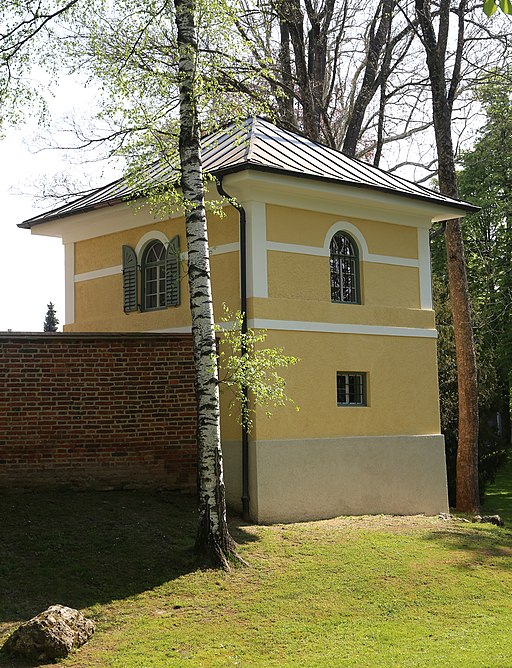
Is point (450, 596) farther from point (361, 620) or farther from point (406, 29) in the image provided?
point (406, 29)

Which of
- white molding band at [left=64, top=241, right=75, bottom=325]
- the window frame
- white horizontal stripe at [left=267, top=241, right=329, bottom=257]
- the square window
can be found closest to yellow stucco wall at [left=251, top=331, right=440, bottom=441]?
the square window

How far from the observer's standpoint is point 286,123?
77.2ft

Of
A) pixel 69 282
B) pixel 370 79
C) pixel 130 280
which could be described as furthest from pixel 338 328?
pixel 370 79

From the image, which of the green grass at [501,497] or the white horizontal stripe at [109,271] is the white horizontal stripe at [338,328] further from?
the green grass at [501,497]

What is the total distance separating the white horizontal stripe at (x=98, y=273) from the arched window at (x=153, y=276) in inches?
28.5

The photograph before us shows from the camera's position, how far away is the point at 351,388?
16.1m

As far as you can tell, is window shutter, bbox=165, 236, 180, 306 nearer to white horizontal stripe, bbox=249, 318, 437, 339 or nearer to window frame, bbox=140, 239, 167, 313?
window frame, bbox=140, 239, 167, 313

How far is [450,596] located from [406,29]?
17.6 m

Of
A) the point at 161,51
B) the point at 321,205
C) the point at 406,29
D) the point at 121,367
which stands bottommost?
the point at 121,367

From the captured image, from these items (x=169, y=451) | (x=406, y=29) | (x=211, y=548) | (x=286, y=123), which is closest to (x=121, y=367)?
(x=169, y=451)

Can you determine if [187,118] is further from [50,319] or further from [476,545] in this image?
[50,319]

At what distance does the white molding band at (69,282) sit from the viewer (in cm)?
1830

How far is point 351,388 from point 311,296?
1.85 meters

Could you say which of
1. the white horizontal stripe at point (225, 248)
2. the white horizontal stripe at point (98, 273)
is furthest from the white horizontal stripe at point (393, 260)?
the white horizontal stripe at point (98, 273)
